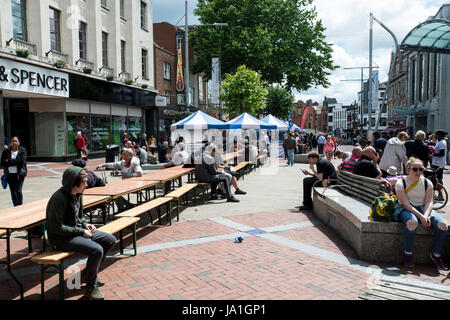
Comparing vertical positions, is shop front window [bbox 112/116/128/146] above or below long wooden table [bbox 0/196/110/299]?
above

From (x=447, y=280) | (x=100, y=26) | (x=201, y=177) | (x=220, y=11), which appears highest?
(x=220, y=11)

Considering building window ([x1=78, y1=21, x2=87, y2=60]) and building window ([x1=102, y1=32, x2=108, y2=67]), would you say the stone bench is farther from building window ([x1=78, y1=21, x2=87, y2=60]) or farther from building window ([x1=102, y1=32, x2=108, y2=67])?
building window ([x1=102, y1=32, x2=108, y2=67])

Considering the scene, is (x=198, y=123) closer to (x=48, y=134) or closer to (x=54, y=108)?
(x=54, y=108)

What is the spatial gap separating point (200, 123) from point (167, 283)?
10254 mm

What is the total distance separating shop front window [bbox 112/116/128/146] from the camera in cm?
2542

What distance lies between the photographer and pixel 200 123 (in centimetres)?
1440

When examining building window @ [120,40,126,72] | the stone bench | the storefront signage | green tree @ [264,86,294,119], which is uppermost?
building window @ [120,40,126,72]

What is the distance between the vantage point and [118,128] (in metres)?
25.9

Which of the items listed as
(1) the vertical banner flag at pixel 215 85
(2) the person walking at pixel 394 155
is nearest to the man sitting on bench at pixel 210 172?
(2) the person walking at pixel 394 155

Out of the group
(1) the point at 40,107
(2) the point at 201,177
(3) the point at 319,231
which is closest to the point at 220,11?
(1) the point at 40,107

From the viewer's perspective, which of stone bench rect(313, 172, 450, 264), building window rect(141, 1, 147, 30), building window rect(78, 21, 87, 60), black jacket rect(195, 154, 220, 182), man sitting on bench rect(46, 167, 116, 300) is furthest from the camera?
building window rect(141, 1, 147, 30)

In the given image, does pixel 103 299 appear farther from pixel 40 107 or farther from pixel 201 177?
pixel 40 107

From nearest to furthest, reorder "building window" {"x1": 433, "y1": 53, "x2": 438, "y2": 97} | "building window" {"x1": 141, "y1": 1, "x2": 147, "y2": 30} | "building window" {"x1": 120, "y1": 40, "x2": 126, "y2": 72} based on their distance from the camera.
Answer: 1. "building window" {"x1": 120, "y1": 40, "x2": 126, "y2": 72}
2. "building window" {"x1": 141, "y1": 1, "x2": 147, "y2": 30}
3. "building window" {"x1": 433, "y1": 53, "x2": 438, "y2": 97}

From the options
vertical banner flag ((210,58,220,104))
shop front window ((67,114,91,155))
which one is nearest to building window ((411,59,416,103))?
vertical banner flag ((210,58,220,104))
